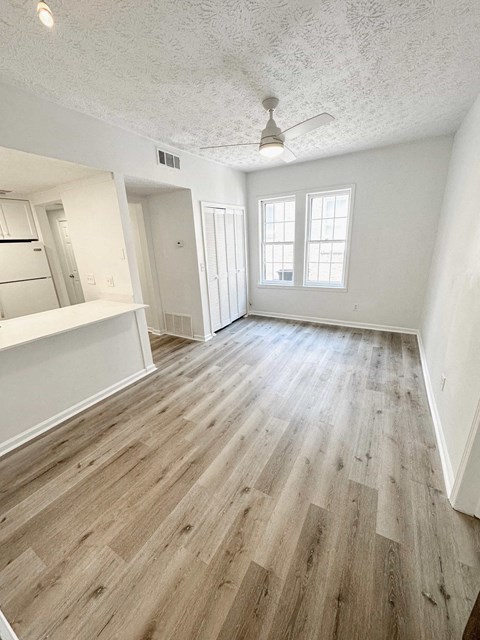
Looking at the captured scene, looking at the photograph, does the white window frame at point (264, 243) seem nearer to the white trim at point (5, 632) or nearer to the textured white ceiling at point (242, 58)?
the textured white ceiling at point (242, 58)

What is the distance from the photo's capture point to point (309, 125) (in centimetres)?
212

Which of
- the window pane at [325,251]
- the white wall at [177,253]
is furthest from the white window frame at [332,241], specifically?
the white wall at [177,253]

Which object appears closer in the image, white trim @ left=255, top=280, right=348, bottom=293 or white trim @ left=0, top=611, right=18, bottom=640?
white trim @ left=0, top=611, right=18, bottom=640

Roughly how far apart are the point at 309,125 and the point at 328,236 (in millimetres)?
2584

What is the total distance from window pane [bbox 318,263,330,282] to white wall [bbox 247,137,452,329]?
0.26 metres

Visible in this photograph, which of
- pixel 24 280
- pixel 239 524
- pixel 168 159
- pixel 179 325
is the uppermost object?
pixel 168 159

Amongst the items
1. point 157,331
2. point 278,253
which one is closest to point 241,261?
point 278,253

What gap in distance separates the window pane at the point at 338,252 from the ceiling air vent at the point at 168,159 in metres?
2.89

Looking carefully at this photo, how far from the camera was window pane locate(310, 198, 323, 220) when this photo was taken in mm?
4450

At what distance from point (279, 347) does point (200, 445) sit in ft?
6.93

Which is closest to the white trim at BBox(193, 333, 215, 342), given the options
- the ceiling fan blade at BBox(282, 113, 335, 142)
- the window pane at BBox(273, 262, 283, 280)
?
the window pane at BBox(273, 262, 283, 280)

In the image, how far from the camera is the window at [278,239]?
478cm

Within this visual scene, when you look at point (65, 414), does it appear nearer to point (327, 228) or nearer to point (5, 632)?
point (5, 632)

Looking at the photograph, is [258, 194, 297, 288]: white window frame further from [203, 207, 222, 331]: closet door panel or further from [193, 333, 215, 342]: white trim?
[193, 333, 215, 342]: white trim
